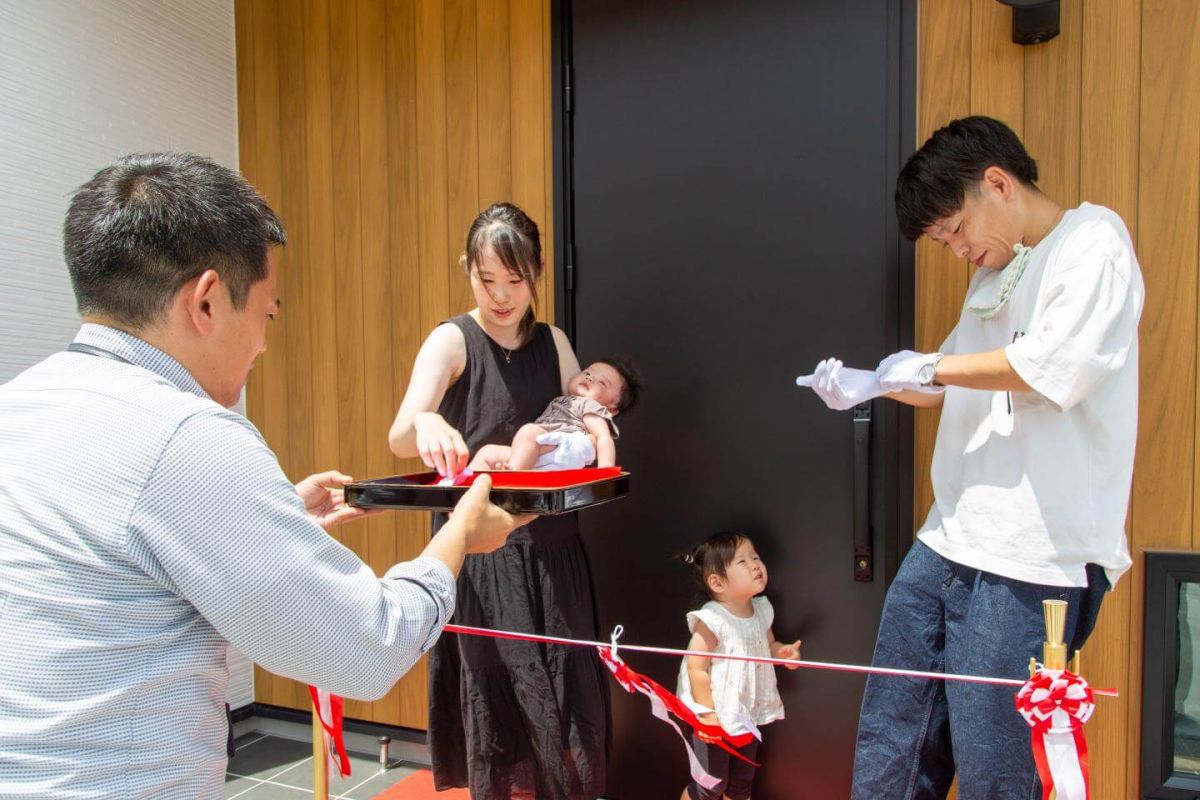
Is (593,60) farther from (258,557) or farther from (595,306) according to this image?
(258,557)

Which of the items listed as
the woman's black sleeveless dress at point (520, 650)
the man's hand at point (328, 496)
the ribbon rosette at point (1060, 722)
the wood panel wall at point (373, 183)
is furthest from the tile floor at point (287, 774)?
the ribbon rosette at point (1060, 722)

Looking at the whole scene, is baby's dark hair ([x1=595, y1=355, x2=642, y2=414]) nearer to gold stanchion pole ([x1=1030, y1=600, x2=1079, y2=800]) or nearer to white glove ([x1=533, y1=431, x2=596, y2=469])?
white glove ([x1=533, y1=431, x2=596, y2=469])

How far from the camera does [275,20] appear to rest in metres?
3.13

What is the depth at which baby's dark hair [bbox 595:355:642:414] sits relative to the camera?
7.22 ft

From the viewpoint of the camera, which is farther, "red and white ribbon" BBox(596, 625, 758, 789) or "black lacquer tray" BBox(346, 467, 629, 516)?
"red and white ribbon" BBox(596, 625, 758, 789)

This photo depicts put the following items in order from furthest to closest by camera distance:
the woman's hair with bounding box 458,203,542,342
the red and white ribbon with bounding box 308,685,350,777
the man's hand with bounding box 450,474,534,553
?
1. the woman's hair with bounding box 458,203,542,342
2. the red and white ribbon with bounding box 308,685,350,777
3. the man's hand with bounding box 450,474,534,553

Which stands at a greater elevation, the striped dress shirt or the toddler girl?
the striped dress shirt

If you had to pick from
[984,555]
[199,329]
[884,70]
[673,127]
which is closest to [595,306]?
[673,127]

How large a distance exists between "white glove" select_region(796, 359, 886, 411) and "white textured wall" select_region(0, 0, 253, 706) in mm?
2381

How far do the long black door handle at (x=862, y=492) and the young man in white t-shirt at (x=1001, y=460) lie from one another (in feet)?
1.15

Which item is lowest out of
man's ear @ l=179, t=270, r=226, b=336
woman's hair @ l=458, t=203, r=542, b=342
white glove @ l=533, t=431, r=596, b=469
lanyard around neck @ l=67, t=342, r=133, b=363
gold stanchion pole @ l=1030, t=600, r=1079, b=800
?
gold stanchion pole @ l=1030, t=600, r=1079, b=800

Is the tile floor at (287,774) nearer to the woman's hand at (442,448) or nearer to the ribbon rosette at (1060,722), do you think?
the woman's hand at (442,448)

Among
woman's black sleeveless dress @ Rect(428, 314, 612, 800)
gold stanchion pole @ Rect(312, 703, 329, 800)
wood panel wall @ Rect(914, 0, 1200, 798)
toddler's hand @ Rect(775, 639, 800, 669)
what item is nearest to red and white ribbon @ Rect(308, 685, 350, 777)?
gold stanchion pole @ Rect(312, 703, 329, 800)

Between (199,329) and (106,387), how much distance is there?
13 centimetres
